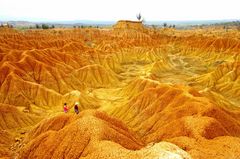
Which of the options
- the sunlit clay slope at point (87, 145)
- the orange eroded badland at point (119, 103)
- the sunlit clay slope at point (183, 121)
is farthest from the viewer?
the sunlit clay slope at point (183, 121)

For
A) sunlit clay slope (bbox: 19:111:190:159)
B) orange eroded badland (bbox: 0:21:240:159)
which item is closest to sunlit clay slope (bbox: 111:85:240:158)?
orange eroded badland (bbox: 0:21:240:159)

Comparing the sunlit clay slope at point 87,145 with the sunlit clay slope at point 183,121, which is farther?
the sunlit clay slope at point 183,121

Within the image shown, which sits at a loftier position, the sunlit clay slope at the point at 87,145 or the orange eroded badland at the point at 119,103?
the sunlit clay slope at the point at 87,145

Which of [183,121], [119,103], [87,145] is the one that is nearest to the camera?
[87,145]

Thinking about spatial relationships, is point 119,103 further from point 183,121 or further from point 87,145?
point 87,145

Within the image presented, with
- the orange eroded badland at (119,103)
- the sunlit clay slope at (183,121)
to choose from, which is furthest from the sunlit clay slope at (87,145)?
the sunlit clay slope at (183,121)

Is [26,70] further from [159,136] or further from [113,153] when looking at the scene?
[113,153]

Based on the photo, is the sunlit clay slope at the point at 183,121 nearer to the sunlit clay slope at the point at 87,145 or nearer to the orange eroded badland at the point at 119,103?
the orange eroded badland at the point at 119,103

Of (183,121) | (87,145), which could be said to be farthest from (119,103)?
(87,145)
